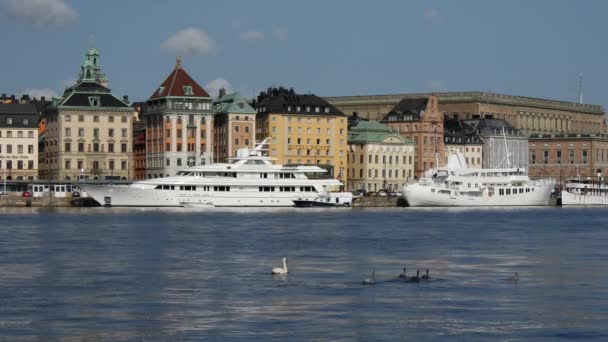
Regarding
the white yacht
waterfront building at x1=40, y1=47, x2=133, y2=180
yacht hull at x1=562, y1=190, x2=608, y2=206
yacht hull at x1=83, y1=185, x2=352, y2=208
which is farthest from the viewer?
the white yacht

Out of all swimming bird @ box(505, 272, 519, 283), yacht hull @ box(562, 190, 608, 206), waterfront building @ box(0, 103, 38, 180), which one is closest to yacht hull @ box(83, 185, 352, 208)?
waterfront building @ box(0, 103, 38, 180)

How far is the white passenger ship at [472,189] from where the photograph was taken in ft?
556

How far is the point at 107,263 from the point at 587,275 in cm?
2274

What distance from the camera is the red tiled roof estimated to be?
185m

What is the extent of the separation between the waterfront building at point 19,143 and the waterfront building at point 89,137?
3776mm

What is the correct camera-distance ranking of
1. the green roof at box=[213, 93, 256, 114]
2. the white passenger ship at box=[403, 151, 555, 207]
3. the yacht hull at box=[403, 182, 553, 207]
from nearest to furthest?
the yacht hull at box=[403, 182, 553, 207]
the white passenger ship at box=[403, 151, 555, 207]
the green roof at box=[213, 93, 256, 114]

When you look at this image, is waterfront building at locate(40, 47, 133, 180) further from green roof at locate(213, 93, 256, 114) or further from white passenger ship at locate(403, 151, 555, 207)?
white passenger ship at locate(403, 151, 555, 207)

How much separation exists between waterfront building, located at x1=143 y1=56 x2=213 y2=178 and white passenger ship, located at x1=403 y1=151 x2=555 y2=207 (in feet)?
107

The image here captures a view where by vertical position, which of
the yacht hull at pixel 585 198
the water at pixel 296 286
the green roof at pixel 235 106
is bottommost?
the water at pixel 296 286

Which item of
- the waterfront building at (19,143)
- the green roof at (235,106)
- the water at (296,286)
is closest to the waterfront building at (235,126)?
the green roof at (235,106)

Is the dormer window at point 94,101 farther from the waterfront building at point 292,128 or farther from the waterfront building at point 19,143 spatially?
the waterfront building at point 292,128

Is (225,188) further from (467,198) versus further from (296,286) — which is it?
(296,286)

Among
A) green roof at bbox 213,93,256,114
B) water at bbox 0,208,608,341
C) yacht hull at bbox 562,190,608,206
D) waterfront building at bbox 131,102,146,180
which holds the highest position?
green roof at bbox 213,93,256,114

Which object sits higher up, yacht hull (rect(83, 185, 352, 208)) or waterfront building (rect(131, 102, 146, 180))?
waterfront building (rect(131, 102, 146, 180))
